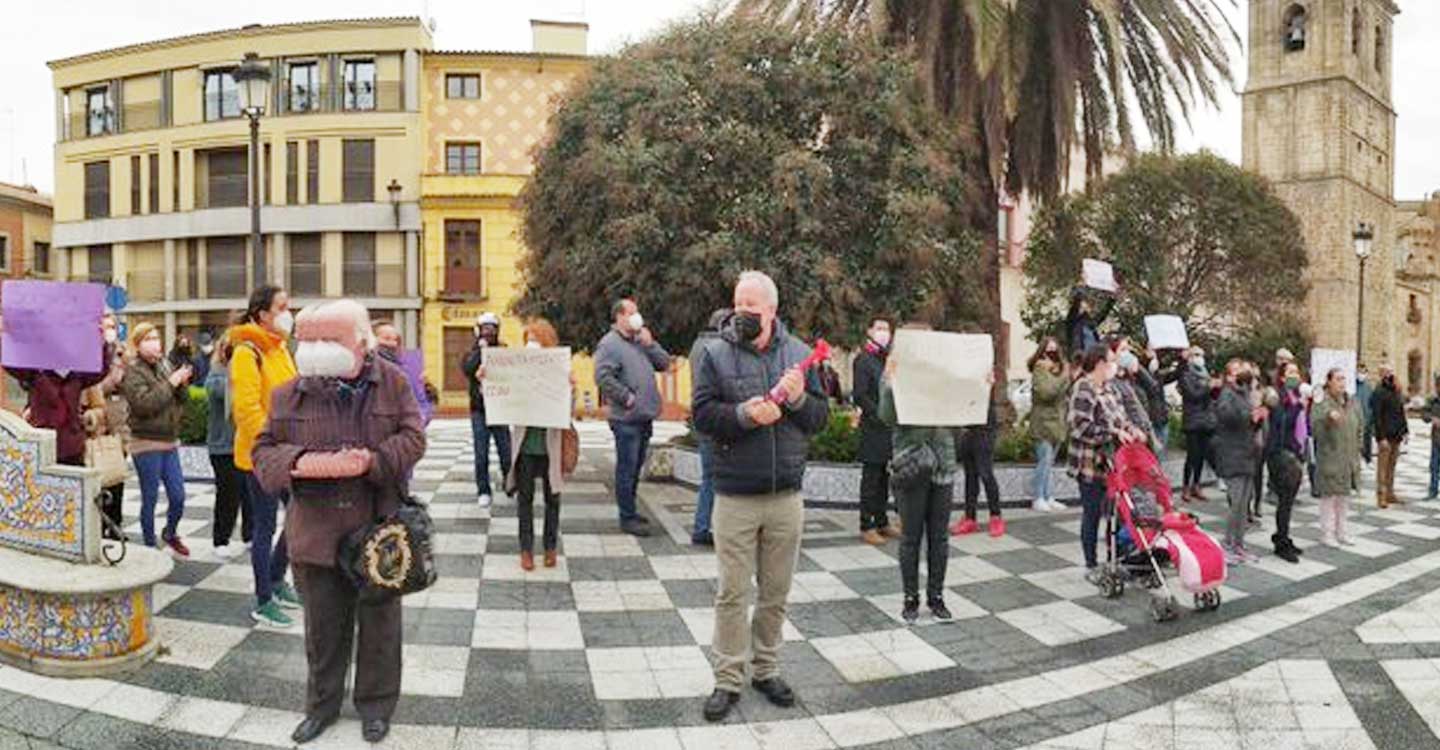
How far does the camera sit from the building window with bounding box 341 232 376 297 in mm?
34312

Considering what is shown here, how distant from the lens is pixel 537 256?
12688 mm

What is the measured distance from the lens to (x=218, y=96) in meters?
35.1

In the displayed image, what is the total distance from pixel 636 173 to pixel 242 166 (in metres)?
30.5

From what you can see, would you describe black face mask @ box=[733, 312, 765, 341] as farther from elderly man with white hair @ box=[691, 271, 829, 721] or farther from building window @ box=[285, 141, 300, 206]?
building window @ box=[285, 141, 300, 206]

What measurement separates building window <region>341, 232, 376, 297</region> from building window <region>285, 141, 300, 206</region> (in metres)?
2.46

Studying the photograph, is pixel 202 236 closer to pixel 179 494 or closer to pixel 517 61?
pixel 517 61

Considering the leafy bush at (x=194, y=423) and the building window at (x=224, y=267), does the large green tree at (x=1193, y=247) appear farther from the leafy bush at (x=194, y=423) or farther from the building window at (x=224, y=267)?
the building window at (x=224, y=267)

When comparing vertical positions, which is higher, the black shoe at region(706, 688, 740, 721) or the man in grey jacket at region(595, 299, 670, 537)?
the man in grey jacket at region(595, 299, 670, 537)

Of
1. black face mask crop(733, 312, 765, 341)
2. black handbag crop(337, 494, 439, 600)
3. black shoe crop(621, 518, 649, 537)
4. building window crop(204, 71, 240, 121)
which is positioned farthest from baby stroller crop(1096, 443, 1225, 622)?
building window crop(204, 71, 240, 121)

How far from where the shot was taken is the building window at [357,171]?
34.2 metres

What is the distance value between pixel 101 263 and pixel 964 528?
38.8m

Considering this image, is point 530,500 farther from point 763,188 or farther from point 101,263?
point 101,263

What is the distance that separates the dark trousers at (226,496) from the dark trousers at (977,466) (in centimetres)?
606

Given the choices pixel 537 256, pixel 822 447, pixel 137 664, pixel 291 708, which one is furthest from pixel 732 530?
pixel 537 256
